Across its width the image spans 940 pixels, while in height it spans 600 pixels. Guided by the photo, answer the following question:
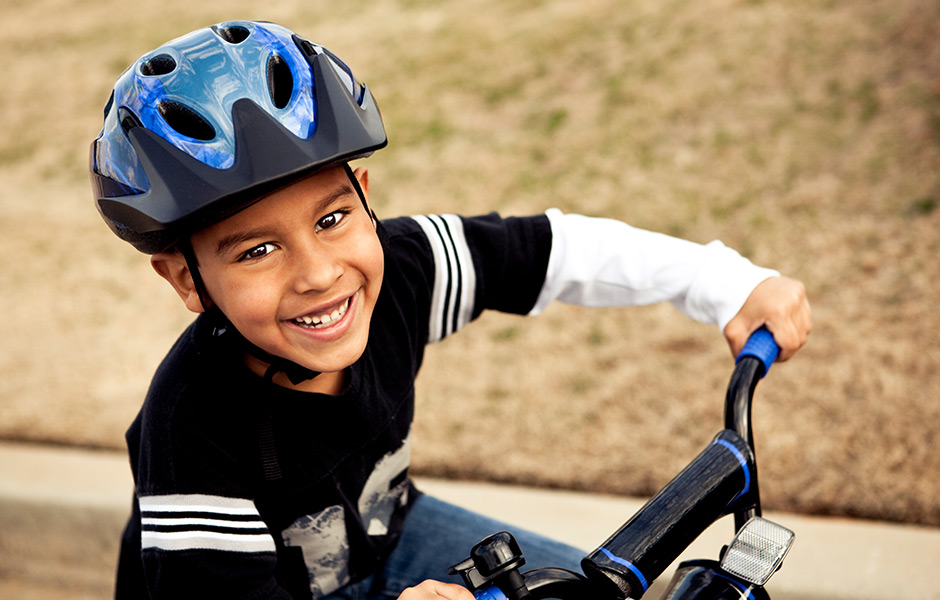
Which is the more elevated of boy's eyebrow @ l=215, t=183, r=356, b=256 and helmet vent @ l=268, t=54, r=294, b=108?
helmet vent @ l=268, t=54, r=294, b=108

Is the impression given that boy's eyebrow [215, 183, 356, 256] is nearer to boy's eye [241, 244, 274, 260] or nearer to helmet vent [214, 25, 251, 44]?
boy's eye [241, 244, 274, 260]

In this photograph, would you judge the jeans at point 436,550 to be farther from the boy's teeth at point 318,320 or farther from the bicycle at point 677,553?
the boy's teeth at point 318,320

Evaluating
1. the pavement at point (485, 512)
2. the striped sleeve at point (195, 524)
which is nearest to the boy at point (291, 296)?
the striped sleeve at point (195, 524)

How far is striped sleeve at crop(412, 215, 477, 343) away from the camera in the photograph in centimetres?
209

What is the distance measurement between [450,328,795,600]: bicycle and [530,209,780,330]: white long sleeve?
1.50 ft

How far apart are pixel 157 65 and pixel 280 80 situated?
231 mm

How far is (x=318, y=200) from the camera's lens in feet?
5.50

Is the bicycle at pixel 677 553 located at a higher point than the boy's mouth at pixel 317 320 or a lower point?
lower

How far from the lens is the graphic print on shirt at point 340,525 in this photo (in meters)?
1.91

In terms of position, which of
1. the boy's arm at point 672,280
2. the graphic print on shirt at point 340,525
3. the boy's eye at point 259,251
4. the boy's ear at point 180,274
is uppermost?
the boy's eye at point 259,251

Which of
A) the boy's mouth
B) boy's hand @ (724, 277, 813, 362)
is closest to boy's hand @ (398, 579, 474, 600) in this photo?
the boy's mouth

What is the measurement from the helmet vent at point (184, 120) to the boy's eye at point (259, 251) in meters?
0.23

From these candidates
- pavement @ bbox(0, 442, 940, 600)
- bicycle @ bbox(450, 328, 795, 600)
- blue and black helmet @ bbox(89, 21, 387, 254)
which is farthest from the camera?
pavement @ bbox(0, 442, 940, 600)

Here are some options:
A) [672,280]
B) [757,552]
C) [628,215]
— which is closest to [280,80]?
[672,280]
